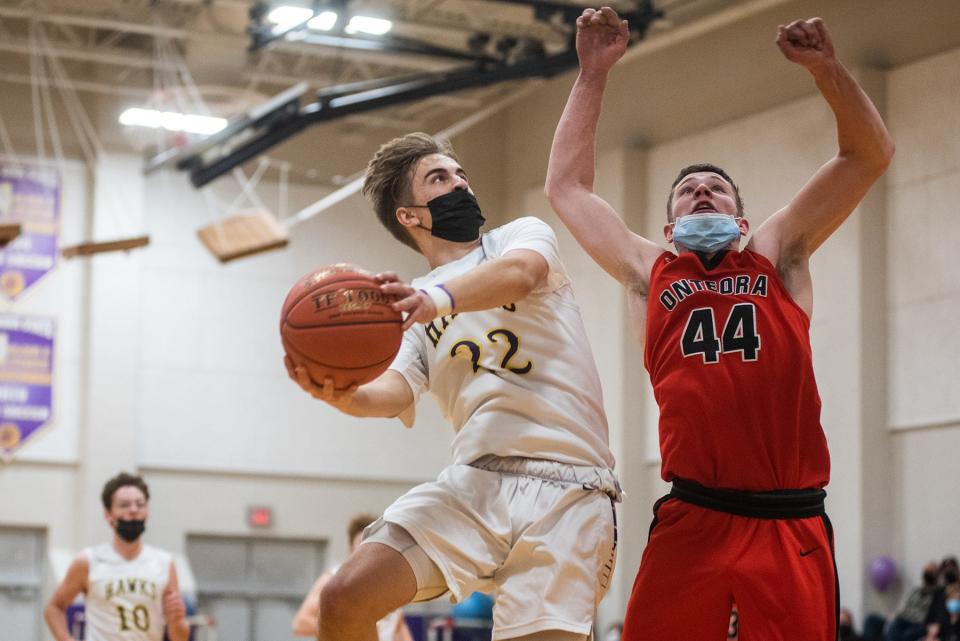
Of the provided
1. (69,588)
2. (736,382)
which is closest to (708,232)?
(736,382)

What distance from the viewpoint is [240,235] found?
1603 centimetres

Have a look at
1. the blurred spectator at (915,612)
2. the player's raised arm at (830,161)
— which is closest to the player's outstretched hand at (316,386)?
the player's raised arm at (830,161)

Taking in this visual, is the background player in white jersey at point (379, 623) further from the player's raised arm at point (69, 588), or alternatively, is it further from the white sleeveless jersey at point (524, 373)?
the white sleeveless jersey at point (524, 373)

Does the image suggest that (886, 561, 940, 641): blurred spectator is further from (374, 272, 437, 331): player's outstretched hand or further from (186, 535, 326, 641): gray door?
(374, 272, 437, 331): player's outstretched hand

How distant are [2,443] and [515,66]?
790 centimetres

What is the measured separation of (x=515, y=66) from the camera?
57.9ft

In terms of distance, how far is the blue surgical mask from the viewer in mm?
4574

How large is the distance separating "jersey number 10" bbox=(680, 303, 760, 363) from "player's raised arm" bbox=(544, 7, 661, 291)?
1.39ft

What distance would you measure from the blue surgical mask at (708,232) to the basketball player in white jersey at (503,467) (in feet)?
1.39

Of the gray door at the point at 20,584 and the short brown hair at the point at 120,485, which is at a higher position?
the short brown hair at the point at 120,485

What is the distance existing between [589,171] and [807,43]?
2.88ft

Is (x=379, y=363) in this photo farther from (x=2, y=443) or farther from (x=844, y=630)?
(x=2, y=443)

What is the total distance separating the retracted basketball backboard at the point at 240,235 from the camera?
51.8ft

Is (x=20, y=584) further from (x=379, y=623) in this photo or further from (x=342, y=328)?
(x=342, y=328)
